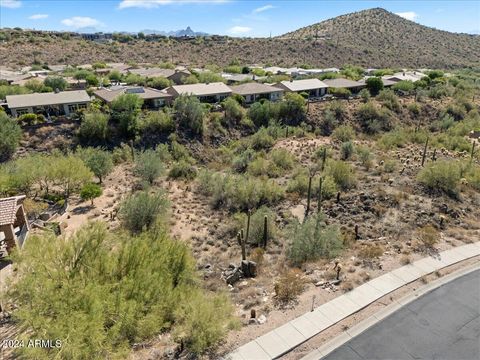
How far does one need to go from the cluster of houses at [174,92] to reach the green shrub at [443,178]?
112 feet

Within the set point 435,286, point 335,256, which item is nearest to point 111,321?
point 335,256

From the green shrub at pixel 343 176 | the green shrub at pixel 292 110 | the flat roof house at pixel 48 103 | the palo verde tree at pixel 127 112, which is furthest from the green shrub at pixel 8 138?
the green shrub at pixel 292 110

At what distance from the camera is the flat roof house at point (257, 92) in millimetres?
59050

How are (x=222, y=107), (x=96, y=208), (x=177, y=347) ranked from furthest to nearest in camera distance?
(x=222, y=107) < (x=96, y=208) < (x=177, y=347)

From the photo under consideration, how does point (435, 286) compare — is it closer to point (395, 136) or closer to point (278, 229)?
point (278, 229)

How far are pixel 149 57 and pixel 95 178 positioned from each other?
79438mm

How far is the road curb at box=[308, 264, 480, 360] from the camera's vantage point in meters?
13.9

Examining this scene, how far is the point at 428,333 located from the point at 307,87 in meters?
54.2

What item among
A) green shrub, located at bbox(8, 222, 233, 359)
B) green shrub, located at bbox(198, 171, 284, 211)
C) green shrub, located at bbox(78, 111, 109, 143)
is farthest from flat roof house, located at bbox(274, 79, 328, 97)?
green shrub, located at bbox(8, 222, 233, 359)

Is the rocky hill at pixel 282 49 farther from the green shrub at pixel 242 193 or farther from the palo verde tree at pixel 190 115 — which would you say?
the green shrub at pixel 242 193

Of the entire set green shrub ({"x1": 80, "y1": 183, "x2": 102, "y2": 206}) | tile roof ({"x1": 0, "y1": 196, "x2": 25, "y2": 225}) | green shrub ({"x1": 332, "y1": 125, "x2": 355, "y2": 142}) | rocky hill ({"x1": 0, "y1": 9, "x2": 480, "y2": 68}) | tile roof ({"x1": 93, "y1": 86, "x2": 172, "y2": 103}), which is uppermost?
rocky hill ({"x1": 0, "y1": 9, "x2": 480, "y2": 68})

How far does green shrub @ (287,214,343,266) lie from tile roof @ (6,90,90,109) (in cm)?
3871

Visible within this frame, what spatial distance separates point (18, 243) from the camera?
66.1ft

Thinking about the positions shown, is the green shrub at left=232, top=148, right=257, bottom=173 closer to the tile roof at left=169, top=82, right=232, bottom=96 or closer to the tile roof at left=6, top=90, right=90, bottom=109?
the tile roof at left=169, top=82, right=232, bottom=96
